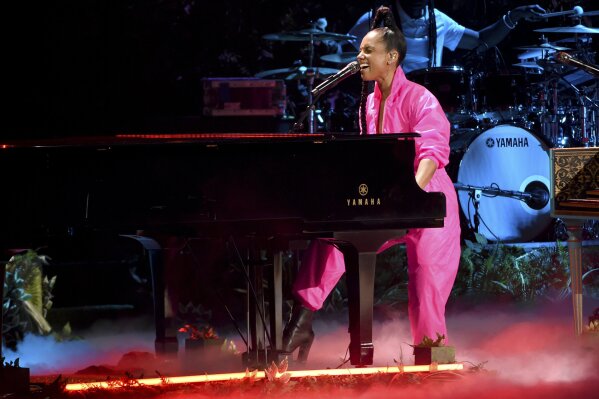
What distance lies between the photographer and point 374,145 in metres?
4.52

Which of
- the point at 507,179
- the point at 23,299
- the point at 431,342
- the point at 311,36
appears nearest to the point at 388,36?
the point at 431,342

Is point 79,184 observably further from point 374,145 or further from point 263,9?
point 263,9

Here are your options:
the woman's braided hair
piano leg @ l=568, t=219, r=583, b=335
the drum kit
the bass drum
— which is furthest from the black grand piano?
the bass drum

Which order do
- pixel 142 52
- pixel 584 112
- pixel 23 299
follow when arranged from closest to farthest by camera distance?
pixel 23 299, pixel 142 52, pixel 584 112

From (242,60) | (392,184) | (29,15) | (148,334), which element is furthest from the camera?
(242,60)

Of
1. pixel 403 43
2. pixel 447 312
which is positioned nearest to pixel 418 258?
pixel 403 43

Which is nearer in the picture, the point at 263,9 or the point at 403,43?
the point at 403,43

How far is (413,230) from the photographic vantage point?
16.7 feet

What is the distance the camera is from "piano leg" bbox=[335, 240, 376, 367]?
4.64 m

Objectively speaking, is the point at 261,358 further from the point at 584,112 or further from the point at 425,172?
the point at 584,112

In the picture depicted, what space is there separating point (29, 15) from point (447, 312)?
156 inches

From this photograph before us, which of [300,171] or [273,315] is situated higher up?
[300,171]

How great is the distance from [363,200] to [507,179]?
488 cm

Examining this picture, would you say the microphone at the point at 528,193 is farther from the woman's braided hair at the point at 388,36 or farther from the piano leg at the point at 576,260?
the woman's braided hair at the point at 388,36
